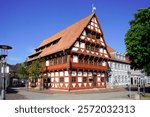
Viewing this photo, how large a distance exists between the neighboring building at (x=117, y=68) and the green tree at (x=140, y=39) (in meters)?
17.8

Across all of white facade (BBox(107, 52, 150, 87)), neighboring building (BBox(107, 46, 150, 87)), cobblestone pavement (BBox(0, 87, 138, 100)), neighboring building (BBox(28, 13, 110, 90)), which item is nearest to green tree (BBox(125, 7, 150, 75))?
cobblestone pavement (BBox(0, 87, 138, 100))

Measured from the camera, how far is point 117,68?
183 feet

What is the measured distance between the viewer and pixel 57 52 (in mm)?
40781

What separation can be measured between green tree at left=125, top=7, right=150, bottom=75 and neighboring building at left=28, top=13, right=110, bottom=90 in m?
8.79

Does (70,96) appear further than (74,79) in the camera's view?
No

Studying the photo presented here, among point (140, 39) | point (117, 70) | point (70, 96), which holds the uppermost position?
point (140, 39)

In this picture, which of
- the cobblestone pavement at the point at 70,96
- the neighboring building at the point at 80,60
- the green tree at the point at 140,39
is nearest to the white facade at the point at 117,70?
the neighboring building at the point at 80,60

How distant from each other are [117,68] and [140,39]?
24411 mm

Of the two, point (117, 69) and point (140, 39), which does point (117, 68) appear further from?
point (140, 39)

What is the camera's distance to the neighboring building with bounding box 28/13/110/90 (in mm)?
38375

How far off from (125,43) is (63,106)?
88.9 ft

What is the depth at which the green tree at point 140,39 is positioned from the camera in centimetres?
3091

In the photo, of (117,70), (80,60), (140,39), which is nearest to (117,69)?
(117,70)

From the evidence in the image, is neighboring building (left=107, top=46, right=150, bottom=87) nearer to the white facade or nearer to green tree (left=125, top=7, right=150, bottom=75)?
the white facade
